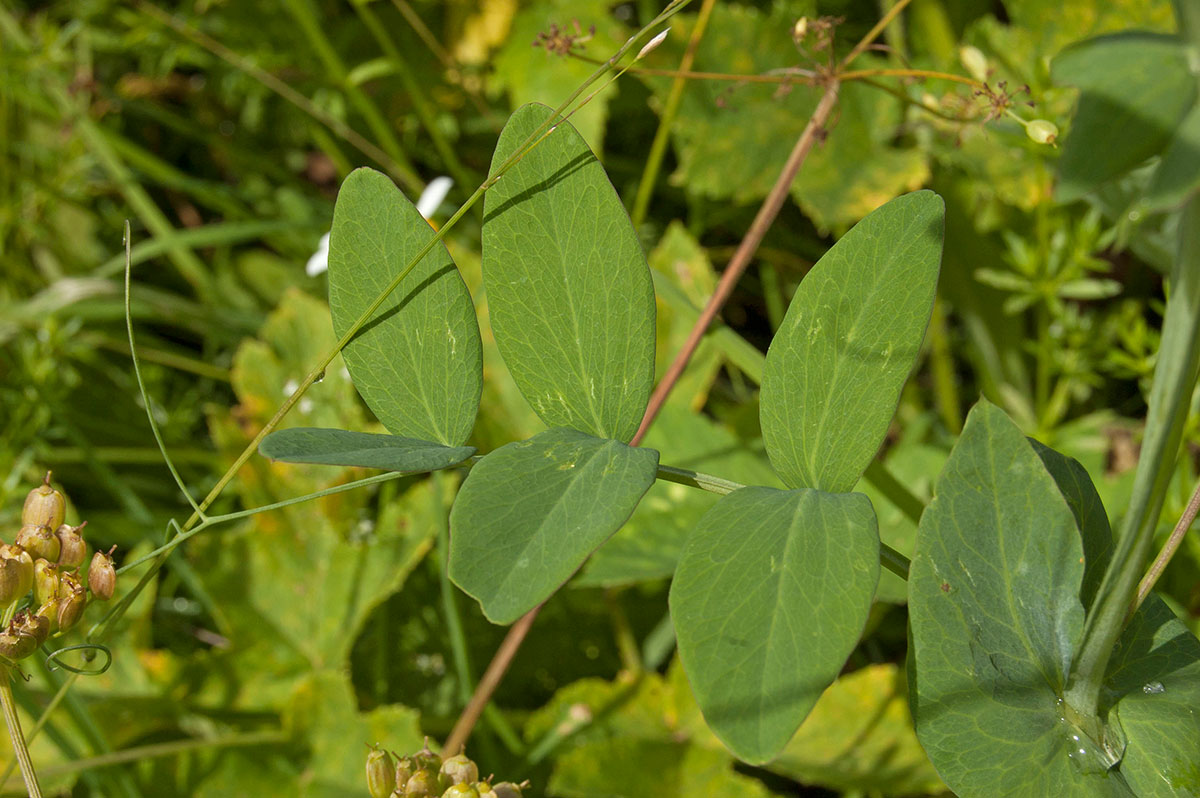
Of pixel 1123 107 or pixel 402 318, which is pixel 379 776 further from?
pixel 1123 107

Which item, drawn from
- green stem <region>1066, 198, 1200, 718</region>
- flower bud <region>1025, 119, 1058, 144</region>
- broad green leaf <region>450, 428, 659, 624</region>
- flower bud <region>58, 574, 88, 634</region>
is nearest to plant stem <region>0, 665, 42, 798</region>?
flower bud <region>58, 574, 88, 634</region>

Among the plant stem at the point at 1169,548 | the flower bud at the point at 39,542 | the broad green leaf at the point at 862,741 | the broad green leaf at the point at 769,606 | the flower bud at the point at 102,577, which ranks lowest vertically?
the broad green leaf at the point at 862,741

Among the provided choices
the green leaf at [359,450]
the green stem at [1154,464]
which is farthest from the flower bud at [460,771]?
the green stem at [1154,464]

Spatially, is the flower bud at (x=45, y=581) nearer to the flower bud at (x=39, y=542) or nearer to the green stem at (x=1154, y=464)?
the flower bud at (x=39, y=542)

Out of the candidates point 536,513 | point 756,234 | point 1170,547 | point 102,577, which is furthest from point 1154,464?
point 102,577

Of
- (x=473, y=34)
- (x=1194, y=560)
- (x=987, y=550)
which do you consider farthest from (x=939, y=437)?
(x=473, y=34)
